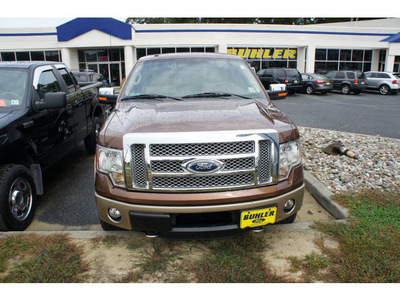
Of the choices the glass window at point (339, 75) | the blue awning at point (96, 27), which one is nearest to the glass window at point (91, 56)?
the blue awning at point (96, 27)

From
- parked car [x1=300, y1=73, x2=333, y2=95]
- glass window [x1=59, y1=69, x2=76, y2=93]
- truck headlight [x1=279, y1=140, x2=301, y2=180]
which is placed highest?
glass window [x1=59, y1=69, x2=76, y2=93]

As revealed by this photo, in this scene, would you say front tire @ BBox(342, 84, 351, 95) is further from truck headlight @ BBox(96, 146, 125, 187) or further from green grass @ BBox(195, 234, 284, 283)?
truck headlight @ BBox(96, 146, 125, 187)

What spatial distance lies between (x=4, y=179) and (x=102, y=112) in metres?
3.99

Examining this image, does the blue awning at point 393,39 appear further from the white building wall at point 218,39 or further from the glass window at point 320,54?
the glass window at point 320,54

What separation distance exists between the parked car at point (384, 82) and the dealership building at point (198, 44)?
697cm

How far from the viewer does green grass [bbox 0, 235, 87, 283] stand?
258 centimetres

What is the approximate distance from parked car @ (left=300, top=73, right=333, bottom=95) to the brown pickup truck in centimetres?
1975

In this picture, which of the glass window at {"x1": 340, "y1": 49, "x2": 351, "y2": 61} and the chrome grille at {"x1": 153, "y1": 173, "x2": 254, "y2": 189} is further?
the glass window at {"x1": 340, "y1": 49, "x2": 351, "y2": 61}

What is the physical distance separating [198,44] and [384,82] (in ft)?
48.6

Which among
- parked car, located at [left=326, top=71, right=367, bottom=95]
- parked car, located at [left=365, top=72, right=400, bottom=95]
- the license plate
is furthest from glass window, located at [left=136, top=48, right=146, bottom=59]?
the license plate

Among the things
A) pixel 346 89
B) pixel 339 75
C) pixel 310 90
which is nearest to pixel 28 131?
pixel 310 90

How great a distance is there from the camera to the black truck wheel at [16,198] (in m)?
3.27

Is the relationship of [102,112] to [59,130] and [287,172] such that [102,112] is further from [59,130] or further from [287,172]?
[287,172]

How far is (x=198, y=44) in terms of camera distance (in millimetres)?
27656
